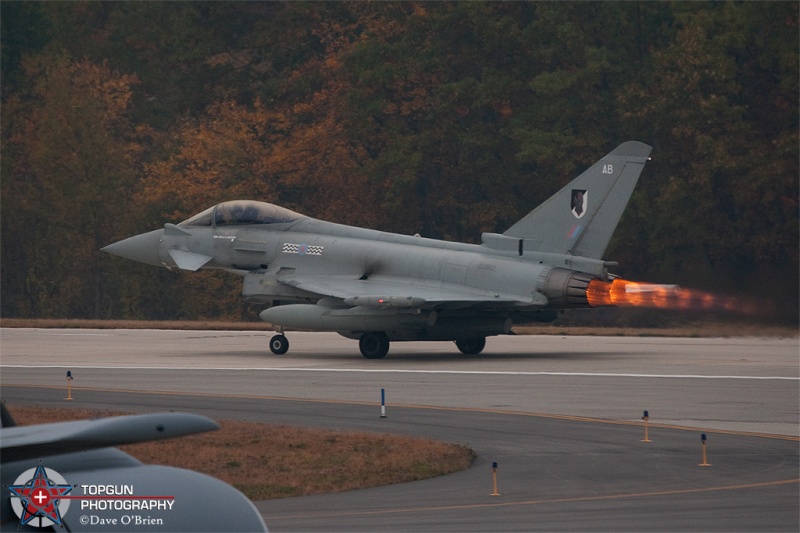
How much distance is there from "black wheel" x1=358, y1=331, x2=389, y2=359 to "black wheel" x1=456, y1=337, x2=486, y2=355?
7.26ft

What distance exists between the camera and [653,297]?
31.6 m

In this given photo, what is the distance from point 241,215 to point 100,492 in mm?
30676

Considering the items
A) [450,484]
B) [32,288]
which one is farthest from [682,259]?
[450,484]

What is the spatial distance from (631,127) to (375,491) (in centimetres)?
4805

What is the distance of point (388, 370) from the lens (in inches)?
→ 1200

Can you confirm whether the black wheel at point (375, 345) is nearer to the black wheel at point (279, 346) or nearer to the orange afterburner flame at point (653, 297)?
the black wheel at point (279, 346)

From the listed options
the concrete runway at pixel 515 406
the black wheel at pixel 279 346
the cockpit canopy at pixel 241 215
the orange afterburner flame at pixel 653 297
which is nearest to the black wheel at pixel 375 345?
the concrete runway at pixel 515 406

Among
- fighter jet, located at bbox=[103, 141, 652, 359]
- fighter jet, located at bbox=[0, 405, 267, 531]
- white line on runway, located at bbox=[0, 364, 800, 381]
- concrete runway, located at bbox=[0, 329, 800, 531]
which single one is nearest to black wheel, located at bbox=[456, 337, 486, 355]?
fighter jet, located at bbox=[103, 141, 652, 359]

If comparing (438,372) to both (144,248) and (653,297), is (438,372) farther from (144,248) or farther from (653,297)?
(144,248)

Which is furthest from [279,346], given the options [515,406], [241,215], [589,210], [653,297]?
[515,406]

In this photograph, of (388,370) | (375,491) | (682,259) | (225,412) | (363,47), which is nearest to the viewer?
(375,491)

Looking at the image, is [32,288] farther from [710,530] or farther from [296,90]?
[710,530]

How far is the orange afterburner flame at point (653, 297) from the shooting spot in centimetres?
3069

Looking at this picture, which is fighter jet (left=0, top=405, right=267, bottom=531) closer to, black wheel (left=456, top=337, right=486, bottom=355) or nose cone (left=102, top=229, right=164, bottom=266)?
black wheel (left=456, top=337, right=486, bottom=355)
